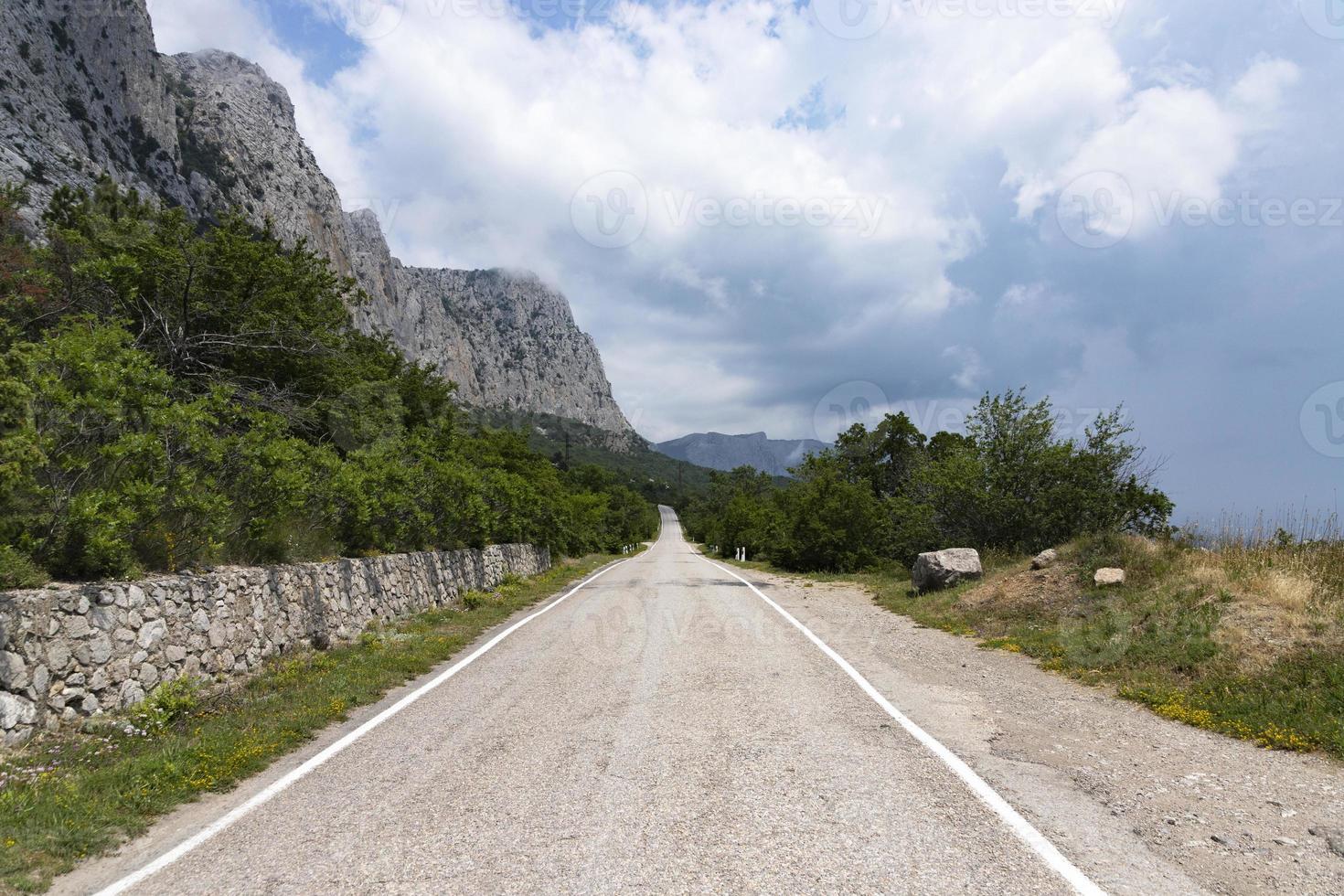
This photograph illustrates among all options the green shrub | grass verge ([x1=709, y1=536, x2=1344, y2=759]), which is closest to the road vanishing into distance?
grass verge ([x1=709, y1=536, x2=1344, y2=759])

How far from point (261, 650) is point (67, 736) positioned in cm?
350

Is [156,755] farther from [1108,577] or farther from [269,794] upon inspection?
[1108,577]

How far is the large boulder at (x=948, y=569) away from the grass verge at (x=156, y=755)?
11.9 m

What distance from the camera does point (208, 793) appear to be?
4.82 metres

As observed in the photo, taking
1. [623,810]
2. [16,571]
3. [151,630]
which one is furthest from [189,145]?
[623,810]

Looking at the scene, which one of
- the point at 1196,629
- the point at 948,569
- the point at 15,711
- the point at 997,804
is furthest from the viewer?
the point at 948,569

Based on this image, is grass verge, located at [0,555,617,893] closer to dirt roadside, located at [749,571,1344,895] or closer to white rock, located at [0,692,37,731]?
white rock, located at [0,692,37,731]

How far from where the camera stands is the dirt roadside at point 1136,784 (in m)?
3.61

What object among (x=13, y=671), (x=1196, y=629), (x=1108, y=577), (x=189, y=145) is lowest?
(x=1196, y=629)

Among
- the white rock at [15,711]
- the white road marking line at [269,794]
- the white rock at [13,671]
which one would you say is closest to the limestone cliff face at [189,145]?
the white road marking line at [269,794]

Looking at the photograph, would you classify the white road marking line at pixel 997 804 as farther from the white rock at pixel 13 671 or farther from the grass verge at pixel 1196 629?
the white rock at pixel 13 671

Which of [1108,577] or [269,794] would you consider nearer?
[269,794]

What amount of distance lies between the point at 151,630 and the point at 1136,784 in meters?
8.79

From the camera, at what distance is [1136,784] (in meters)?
4.89
